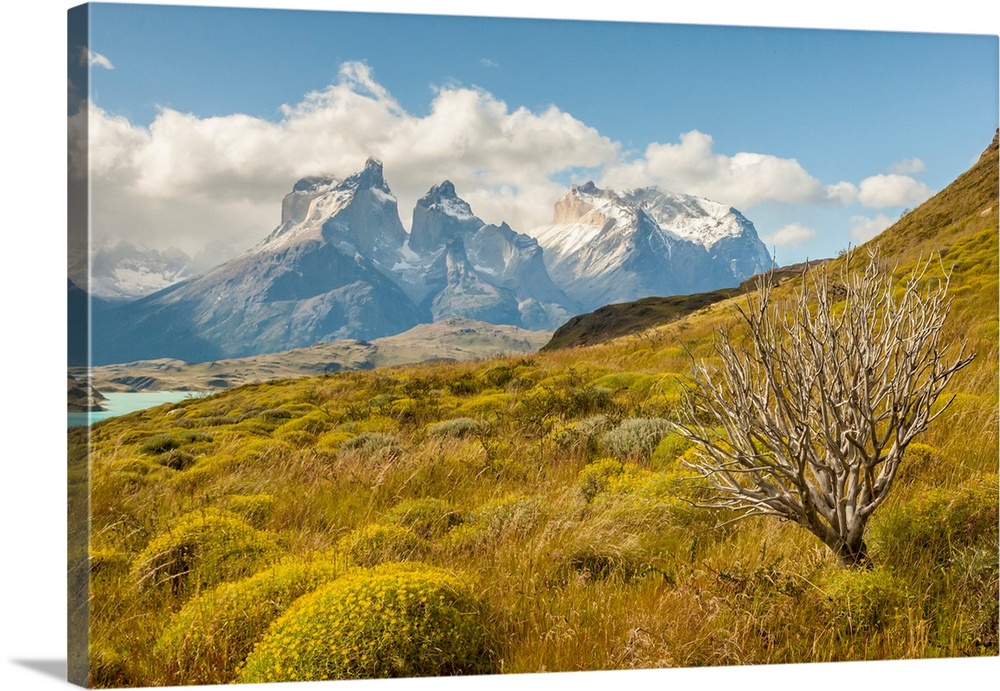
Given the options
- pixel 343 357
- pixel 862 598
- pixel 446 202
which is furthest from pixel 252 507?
pixel 862 598

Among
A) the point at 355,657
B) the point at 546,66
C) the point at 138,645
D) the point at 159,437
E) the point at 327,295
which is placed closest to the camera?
the point at 355,657

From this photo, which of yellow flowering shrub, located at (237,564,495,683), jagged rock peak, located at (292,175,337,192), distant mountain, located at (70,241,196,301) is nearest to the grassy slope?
yellow flowering shrub, located at (237,564,495,683)

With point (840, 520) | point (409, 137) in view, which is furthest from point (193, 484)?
point (840, 520)

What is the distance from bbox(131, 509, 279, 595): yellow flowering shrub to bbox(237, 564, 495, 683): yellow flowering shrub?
541 mm

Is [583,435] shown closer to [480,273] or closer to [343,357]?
[480,273]

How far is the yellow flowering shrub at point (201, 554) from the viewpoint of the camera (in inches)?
159

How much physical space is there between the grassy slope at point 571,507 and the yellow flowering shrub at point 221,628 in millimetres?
63

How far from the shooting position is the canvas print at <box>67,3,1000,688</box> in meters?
3.77

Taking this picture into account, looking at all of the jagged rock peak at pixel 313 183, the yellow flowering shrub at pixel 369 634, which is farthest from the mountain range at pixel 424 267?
the yellow flowering shrub at pixel 369 634

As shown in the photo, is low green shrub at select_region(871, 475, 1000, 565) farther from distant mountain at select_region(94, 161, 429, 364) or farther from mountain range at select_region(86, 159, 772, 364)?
distant mountain at select_region(94, 161, 429, 364)

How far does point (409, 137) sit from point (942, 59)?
3397 mm

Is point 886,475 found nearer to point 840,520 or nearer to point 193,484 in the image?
point 840,520

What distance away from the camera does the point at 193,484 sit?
466cm

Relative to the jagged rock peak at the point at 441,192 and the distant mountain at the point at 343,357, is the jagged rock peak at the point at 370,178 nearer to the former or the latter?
the jagged rock peak at the point at 441,192
